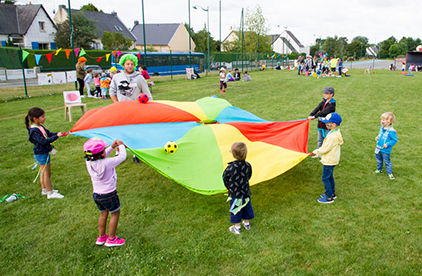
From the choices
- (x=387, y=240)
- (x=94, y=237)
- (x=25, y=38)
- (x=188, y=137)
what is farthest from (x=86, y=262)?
(x=25, y=38)

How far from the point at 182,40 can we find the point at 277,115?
160 ft

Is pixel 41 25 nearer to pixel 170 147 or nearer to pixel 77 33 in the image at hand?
pixel 77 33

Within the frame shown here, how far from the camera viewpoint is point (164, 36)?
2077 inches

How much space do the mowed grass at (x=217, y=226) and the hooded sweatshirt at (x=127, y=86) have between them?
4.82ft

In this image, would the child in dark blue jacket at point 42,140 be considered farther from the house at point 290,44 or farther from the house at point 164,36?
the house at point 290,44

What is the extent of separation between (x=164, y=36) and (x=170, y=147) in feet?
173

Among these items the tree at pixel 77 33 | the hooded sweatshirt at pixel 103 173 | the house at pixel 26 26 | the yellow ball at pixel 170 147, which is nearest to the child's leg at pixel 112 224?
the hooded sweatshirt at pixel 103 173

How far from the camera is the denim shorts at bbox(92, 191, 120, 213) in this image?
128 inches

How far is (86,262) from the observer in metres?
3.18

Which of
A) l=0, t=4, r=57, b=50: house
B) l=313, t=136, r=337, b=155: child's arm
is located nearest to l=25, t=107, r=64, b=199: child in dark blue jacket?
l=313, t=136, r=337, b=155: child's arm

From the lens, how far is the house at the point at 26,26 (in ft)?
118

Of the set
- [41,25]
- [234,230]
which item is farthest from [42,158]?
[41,25]

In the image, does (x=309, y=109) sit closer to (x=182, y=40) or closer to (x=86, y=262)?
(x=86, y=262)

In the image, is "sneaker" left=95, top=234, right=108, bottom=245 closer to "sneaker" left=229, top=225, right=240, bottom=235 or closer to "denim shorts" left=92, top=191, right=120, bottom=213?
"denim shorts" left=92, top=191, right=120, bottom=213
